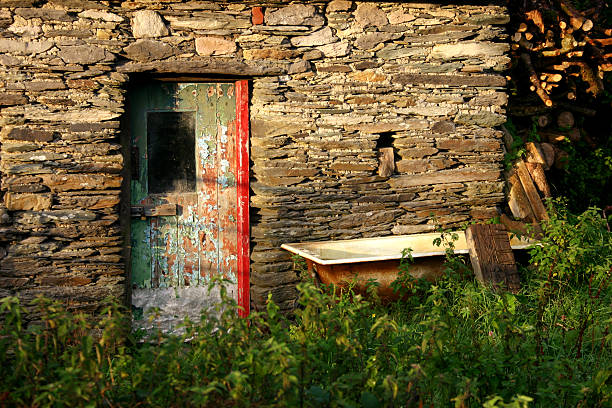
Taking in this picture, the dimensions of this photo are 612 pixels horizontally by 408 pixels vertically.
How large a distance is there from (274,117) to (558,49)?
339 centimetres

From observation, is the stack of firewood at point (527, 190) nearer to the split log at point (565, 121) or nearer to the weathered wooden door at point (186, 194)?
the split log at point (565, 121)

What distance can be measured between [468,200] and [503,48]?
1408 mm

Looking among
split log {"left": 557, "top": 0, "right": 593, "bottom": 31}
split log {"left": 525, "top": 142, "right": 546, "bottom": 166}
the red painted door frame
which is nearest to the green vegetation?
A: the red painted door frame

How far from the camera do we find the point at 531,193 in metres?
5.91

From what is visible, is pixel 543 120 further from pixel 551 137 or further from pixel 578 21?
pixel 578 21

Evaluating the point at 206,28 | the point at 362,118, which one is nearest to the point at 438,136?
the point at 362,118

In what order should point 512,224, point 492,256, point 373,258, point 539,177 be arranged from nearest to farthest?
point 373,258, point 492,256, point 512,224, point 539,177

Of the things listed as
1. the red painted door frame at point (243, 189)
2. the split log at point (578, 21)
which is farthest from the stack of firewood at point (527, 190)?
the red painted door frame at point (243, 189)

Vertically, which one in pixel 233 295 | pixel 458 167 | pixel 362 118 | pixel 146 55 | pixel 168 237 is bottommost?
pixel 233 295

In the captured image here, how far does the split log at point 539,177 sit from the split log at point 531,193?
13 centimetres

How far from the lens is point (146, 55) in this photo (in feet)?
16.3

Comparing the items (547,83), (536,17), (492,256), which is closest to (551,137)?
(547,83)

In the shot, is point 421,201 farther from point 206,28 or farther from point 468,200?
point 206,28

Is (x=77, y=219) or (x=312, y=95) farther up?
(x=312, y=95)
